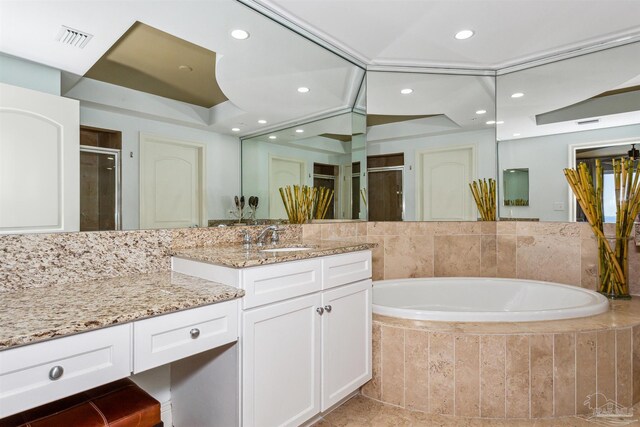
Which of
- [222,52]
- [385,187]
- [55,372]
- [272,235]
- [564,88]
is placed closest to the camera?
[55,372]

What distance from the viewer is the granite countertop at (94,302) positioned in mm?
948

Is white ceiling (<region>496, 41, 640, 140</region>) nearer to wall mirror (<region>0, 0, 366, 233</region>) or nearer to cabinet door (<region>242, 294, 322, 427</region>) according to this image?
wall mirror (<region>0, 0, 366, 233</region>)

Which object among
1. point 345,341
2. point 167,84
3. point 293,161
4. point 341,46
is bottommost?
point 345,341

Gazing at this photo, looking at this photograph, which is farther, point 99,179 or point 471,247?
point 471,247

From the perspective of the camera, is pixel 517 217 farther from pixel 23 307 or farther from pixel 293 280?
pixel 23 307

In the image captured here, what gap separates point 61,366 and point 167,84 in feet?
4.42

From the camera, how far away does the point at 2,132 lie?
4.26ft

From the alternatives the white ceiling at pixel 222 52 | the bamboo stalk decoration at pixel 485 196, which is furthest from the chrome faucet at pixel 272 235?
the bamboo stalk decoration at pixel 485 196

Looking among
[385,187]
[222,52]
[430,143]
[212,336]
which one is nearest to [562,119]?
[430,143]

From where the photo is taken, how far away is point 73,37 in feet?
4.86

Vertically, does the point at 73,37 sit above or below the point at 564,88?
below

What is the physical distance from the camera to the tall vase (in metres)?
2.55

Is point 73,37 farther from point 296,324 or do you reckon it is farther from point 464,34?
point 464,34

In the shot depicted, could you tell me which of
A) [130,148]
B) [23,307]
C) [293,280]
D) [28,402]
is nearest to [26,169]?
[130,148]
